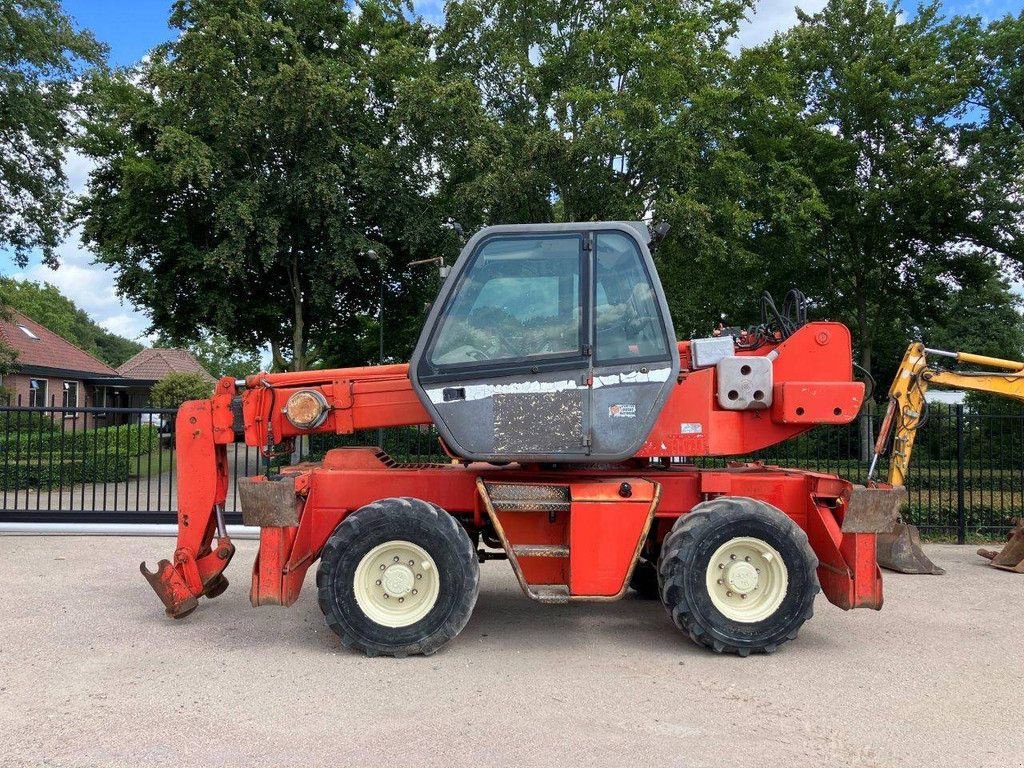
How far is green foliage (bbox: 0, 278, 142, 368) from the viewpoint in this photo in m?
62.3

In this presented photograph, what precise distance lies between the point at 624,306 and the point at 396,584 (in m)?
2.40

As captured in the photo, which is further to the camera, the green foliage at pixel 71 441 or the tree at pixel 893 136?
the tree at pixel 893 136

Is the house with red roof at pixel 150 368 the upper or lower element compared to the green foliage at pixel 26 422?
upper

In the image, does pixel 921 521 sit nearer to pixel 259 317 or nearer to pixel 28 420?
pixel 28 420

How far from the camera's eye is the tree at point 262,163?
17.3 m

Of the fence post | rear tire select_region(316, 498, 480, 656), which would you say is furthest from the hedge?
the fence post

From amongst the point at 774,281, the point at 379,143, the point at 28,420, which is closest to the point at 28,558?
the point at 28,420

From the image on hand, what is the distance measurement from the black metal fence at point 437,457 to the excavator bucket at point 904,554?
193cm

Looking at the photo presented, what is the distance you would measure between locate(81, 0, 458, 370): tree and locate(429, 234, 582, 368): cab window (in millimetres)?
11958

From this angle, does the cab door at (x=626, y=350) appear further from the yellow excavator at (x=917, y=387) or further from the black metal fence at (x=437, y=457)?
the black metal fence at (x=437, y=457)

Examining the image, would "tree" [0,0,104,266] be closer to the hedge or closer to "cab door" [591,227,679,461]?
the hedge

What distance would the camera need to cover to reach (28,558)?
8.46 metres

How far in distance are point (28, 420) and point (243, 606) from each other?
5.75 metres

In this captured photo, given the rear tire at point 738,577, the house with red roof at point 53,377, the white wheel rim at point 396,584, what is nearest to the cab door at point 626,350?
the rear tire at point 738,577
